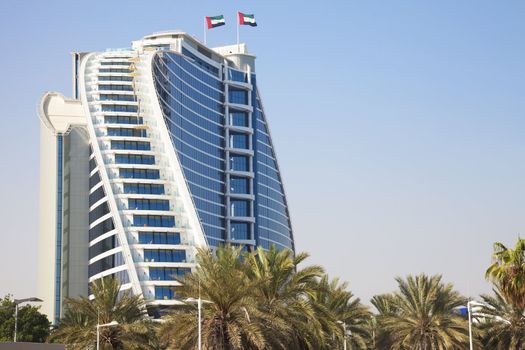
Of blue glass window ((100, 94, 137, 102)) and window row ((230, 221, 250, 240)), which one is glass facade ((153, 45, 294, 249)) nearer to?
window row ((230, 221, 250, 240))

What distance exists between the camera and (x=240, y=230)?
18188cm

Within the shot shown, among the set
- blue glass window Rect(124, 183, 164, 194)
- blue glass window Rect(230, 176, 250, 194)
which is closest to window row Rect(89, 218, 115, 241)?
blue glass window Rect(124, 183, 164, 194)

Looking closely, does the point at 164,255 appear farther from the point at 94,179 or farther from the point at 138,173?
the point at 94,179

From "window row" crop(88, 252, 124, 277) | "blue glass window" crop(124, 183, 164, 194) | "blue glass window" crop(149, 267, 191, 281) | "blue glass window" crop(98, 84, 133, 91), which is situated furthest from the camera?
"blue glass window" crop(98, 84, 133, 91)

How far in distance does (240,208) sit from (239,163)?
27.2 feet

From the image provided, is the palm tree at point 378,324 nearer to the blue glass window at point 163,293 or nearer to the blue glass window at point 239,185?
the blue glass window at point 163,293

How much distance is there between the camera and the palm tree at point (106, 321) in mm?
76438

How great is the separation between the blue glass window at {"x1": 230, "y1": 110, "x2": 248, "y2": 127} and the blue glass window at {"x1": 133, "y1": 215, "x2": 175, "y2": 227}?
39391mm

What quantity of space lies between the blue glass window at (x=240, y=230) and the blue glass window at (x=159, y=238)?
29052 mm

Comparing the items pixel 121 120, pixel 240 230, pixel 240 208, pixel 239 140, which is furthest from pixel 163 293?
pixel 239 140

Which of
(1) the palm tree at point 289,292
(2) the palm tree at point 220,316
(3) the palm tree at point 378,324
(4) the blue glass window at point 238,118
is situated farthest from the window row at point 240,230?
(2) the palm tree at point 220,316

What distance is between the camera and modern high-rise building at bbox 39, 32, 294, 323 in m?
150

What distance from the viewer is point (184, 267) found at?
14988 centimetres

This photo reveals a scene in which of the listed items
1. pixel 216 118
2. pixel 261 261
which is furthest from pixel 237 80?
pixel 261 261
